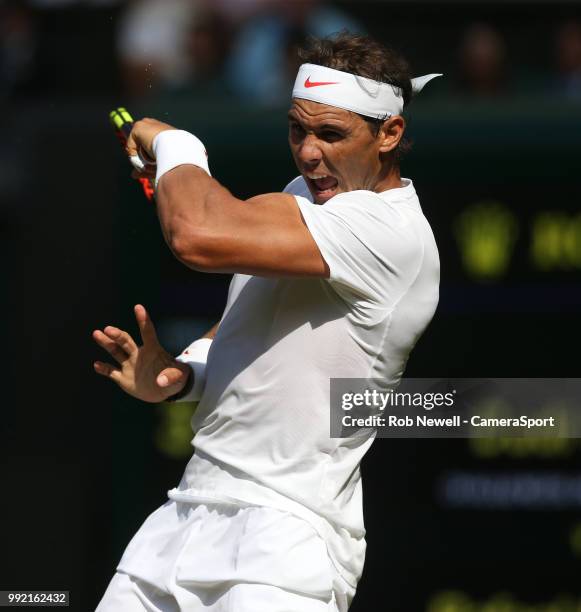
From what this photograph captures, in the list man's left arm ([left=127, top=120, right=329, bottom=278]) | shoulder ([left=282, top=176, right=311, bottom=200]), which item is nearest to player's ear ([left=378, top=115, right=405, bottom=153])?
shoulder ([left=282, top=176, right=311, bottom=200])

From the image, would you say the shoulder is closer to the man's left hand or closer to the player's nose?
the player's nose

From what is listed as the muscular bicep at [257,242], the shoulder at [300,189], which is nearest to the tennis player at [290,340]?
the muscular bicep at [257,242]

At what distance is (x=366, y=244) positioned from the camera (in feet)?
9.68

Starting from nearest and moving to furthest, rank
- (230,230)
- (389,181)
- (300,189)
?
(230,230) < (389,181) < (300,189)

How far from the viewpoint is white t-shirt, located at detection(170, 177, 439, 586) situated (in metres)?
2.98

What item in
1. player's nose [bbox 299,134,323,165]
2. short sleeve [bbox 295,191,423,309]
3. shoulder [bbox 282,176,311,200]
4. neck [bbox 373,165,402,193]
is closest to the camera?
short sleeve [bbox 295,191,423,309]

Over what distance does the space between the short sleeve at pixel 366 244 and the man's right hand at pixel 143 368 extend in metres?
0.47

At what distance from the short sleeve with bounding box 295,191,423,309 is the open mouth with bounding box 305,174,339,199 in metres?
0.12

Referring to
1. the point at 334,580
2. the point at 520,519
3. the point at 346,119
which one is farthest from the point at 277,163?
the point at 334,580

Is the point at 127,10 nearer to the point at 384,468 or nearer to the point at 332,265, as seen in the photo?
the point at 384,468

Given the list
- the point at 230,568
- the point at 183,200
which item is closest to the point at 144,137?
the point at 183,200

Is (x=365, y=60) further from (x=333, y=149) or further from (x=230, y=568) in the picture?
(x=230, y=568)

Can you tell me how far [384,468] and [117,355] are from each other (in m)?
2.14

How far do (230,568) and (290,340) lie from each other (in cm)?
51
